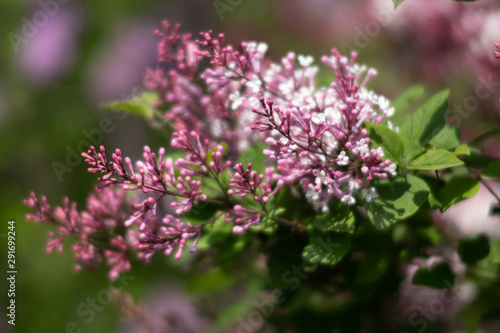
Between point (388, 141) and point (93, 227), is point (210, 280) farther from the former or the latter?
point (388, 141)

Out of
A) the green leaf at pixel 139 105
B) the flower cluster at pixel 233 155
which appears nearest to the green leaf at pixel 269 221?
the flower cluster at pixel 233 155

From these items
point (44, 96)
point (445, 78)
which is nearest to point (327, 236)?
point (445, 78)

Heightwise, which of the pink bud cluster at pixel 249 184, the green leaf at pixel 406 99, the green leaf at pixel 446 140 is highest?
the green leaf at pixel 406 99

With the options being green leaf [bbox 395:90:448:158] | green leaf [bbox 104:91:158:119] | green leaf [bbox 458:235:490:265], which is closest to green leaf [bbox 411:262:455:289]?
green leaf [bbox 458:235:490:265]

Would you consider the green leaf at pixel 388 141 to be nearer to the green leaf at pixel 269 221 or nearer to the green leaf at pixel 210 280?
the green leaf at pixel 269 221

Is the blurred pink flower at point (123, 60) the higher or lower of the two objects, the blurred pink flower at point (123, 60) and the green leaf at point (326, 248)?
the higher

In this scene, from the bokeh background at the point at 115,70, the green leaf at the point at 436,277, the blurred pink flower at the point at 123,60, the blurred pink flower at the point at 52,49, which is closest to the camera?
the green leaf at the point at 436,277
